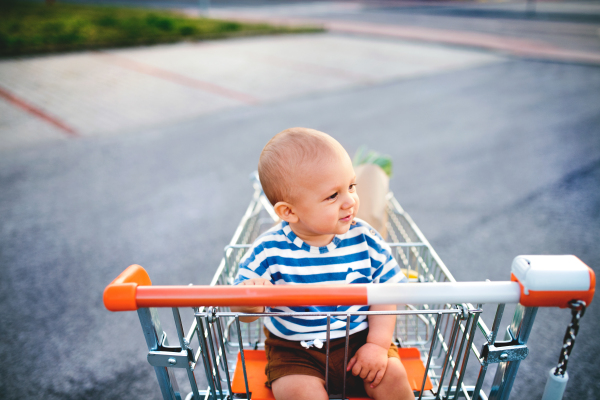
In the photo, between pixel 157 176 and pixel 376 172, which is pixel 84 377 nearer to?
pixel 376 172

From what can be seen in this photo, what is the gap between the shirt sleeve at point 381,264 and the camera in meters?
1.53

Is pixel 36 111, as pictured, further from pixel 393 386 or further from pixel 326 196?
pixel 393 386

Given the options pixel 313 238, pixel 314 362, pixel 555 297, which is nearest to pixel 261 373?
pixel 314 362

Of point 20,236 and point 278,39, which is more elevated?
point 278,39

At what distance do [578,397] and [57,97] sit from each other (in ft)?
24.7

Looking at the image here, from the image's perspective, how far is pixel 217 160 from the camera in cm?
474

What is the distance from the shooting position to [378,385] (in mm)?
1390

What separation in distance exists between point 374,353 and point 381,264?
308mm

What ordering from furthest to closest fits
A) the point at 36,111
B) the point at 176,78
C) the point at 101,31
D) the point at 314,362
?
the point at 101,31 < the point at 176,78 < the point at 36,111 < the point at 314,362

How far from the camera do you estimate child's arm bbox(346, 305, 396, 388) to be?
1.38m

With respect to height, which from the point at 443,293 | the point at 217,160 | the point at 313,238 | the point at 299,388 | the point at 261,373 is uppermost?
the point at 443,293

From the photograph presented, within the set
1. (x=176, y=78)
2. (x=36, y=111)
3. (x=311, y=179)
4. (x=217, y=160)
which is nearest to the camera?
(x=311, y=179)

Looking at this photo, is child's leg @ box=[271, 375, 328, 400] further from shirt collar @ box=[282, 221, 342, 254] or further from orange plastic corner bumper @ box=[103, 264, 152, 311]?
orange plastic corner bumper @ box=[103, 264, 152, 311]

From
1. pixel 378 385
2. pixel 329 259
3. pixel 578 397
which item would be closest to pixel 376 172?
pixel 329 259
